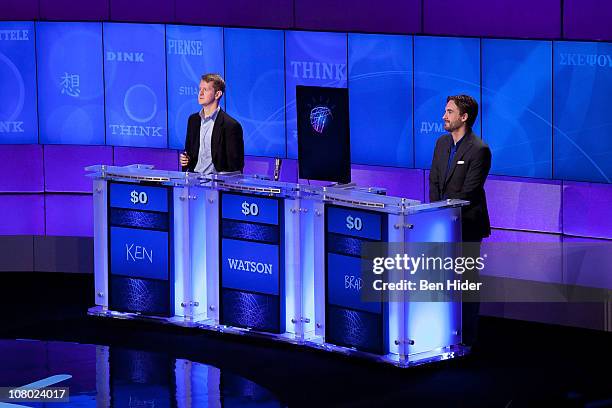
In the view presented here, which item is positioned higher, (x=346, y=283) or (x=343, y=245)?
(x=343, y=245)

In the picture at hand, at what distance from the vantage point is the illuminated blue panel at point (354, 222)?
712 cm

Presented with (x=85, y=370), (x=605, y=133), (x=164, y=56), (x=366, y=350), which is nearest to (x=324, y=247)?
(x=366, y=350)

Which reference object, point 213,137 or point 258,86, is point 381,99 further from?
point 213,137

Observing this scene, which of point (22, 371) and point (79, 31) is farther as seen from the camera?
point (79, 31)

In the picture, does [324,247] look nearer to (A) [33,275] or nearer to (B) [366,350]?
(B) [366,350]

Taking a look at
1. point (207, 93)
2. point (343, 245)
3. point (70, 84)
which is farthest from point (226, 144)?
point (70, 84)

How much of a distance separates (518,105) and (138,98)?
3.21 m

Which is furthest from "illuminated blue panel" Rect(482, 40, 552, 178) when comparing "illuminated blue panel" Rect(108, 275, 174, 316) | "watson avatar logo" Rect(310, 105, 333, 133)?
"illuminated blue panel" Rect(108, 275, 174, 316)

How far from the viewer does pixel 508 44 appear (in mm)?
8773

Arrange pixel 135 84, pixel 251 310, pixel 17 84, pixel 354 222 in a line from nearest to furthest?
pixel 354 222 < pixel 251 310 < pixel 135 84 < pixel 17 84

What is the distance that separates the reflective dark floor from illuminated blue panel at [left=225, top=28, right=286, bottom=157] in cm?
274

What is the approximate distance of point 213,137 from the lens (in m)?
8.15

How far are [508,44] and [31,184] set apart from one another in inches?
165

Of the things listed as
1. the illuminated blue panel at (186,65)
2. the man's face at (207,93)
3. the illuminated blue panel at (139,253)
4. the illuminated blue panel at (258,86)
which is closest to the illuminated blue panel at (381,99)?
the illuminated blue panel at (258,86)
